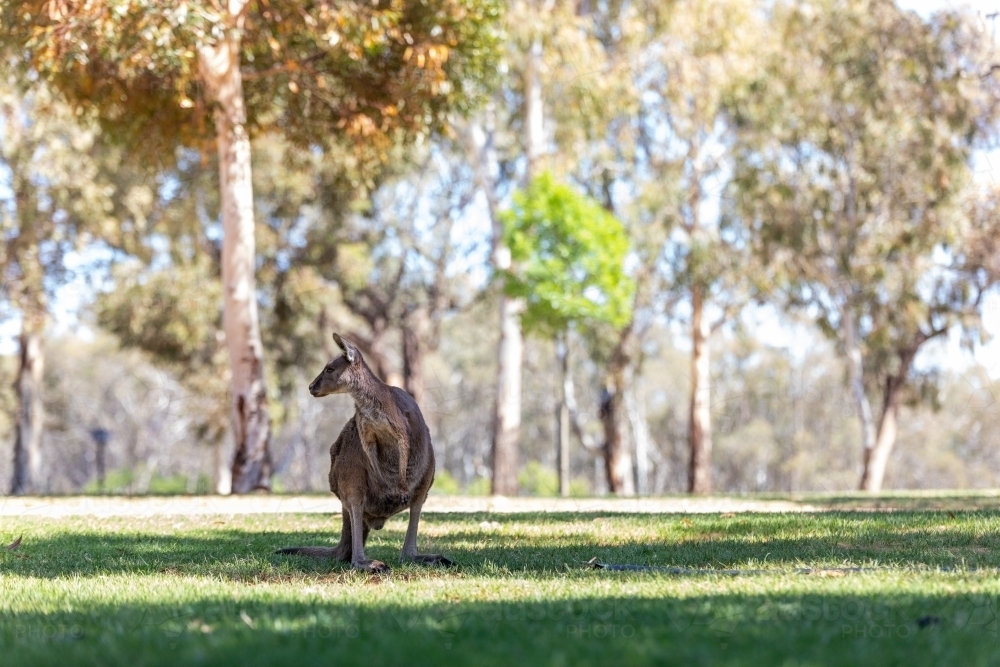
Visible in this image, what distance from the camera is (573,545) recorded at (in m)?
8.87

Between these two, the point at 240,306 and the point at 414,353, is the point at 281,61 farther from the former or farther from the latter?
the point at 414,353

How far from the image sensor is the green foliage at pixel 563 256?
24859mm

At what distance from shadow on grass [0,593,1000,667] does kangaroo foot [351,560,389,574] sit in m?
1.40

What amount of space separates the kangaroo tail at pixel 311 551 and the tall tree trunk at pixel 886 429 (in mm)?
26821

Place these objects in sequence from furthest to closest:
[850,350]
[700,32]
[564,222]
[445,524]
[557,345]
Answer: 1. [557,345]
2. [850,350]
3. [700,32]
4. [564,222]
5. [445,524]

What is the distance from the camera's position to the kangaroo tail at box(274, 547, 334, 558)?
801 centimetres

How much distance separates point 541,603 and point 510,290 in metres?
19.8

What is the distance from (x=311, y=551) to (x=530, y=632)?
383 cm

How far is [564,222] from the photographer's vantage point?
24859mm

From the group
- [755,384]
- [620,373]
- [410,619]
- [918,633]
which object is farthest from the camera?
[755,384]

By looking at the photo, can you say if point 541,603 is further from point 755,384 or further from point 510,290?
point 755,384

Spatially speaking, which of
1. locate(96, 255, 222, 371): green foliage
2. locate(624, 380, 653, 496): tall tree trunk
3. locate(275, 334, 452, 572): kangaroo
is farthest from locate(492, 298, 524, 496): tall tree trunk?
locate(624, 380, 653, 496): tall tree trunk

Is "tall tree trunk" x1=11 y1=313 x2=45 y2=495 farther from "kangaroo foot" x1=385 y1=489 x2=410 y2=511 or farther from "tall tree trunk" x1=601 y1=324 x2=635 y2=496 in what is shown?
"kangaroo foot" x1=385 y1=489 x2=410 y2=511

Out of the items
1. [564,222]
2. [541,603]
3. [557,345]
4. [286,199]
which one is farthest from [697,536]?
[557,345]
